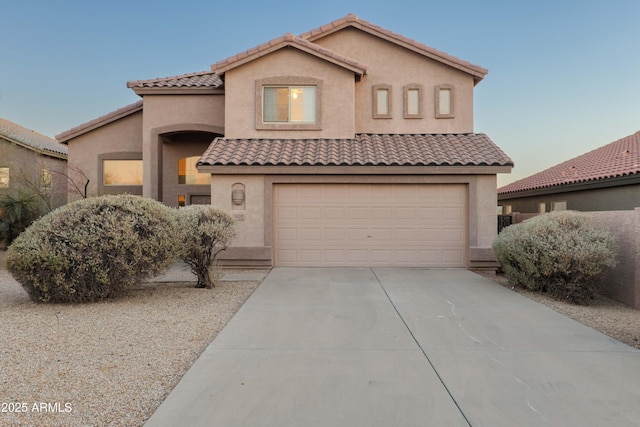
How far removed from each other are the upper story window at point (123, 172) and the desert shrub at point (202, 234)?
323 inches

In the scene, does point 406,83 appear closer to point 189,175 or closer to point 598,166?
point 189,175

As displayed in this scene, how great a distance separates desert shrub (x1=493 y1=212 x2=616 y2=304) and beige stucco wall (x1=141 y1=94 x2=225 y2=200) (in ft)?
35.7

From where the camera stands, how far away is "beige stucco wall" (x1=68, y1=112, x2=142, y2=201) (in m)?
15.9

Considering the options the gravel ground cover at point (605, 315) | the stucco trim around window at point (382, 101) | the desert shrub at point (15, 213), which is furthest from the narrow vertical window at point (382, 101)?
the desert shrub at point (15, 213)

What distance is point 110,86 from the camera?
74.3 feet

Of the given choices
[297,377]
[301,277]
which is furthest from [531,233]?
[297,377]

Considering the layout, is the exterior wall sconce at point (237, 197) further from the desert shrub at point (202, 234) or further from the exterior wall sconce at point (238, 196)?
the desert shrub at point (202, 234)

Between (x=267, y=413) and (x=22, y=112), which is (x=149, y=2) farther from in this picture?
(x=267, y=413)

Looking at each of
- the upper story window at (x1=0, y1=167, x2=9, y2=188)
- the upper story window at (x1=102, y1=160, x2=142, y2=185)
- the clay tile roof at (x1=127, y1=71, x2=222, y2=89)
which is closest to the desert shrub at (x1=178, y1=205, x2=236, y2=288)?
the clay tile roof at (x1=127, y1=71, x2=222, y2=89)

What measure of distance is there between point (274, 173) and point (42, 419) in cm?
913

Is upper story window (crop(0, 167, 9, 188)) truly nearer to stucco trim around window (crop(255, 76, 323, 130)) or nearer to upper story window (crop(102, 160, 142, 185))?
upper story window (crop(102, 160, 142, 185))

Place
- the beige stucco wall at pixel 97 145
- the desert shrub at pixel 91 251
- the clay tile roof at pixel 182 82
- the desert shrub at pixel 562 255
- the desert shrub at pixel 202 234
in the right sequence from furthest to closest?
the beige stucco wall at pixel 97 145, the clay tile roof at pixel 182 82, the desert shrub at pixel 202 234, the desert shrub at pixel 562 255, the desert shrub at pixel 91 251

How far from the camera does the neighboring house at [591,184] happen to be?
13875 millimetres

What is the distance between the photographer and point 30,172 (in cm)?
1923
